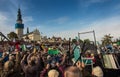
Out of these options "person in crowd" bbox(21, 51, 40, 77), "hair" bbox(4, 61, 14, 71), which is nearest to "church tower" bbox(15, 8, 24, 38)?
"person in crowd" bbox(21, 51, 40, 77)

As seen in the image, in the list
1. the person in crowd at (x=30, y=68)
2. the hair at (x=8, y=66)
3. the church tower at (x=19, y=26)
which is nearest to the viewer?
the hair at (x=8, y=66)

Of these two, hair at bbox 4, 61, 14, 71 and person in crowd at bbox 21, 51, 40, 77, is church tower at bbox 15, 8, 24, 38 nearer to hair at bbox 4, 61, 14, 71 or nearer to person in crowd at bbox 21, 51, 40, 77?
person in crowd at bbox 21, 51, 40, 77

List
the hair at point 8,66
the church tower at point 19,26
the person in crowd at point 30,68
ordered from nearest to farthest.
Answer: the hair at point 8,66 < the person in crowd at point 30,68 < the church tower at point 19,26

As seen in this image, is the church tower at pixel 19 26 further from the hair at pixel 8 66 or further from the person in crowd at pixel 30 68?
the hair at pixel 8 66

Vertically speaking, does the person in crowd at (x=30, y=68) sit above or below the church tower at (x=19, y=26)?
below

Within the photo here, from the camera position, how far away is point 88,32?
1203 cm

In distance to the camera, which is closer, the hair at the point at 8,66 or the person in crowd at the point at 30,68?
the hair at the point at 8,66

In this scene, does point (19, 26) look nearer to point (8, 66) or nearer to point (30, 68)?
point (30, 68)

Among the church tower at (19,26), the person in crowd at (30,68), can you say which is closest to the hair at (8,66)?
the person in crowd at (30,68)

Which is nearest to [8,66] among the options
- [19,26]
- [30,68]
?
[30,68]

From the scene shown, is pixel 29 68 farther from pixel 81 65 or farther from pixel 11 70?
pixel 81 65

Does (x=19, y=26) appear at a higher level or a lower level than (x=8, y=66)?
higher

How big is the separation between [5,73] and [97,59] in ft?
14.5

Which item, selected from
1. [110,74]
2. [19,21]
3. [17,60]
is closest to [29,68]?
[17,60]
